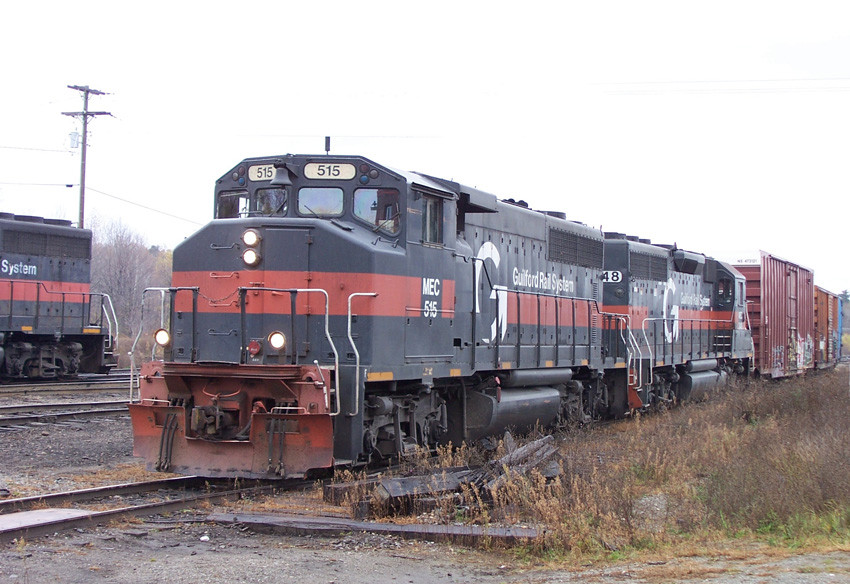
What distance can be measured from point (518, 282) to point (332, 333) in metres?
4.59

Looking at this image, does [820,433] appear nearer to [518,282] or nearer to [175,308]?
[518,282]

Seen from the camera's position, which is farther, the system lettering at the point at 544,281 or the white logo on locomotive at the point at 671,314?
the white logo on locomotive at the point at 671,314

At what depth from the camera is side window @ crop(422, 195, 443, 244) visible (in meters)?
9.92

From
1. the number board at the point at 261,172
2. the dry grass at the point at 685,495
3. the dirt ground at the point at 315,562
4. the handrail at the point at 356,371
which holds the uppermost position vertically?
the number board at the point at 261,172

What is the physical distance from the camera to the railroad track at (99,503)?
670 cm

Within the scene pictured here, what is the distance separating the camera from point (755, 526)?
22.9 ft

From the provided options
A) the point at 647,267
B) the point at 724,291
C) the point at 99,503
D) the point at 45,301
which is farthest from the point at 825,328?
the point at 99,503

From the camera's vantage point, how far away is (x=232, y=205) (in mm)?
9672

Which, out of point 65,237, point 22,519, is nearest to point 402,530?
point 22,519

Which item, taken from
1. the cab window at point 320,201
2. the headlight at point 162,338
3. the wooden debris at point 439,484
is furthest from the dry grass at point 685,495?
the headlight at point 162,338

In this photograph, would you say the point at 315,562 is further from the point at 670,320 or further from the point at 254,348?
the point at 670,320

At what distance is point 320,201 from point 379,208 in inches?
24.5

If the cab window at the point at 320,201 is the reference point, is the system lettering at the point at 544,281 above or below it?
below

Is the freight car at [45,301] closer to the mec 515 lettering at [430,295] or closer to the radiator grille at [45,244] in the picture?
the radiator grille at [45,244]
